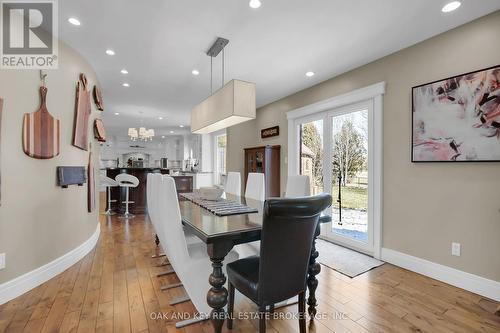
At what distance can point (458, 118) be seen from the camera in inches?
92.6

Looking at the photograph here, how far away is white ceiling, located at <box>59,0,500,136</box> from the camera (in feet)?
6.89

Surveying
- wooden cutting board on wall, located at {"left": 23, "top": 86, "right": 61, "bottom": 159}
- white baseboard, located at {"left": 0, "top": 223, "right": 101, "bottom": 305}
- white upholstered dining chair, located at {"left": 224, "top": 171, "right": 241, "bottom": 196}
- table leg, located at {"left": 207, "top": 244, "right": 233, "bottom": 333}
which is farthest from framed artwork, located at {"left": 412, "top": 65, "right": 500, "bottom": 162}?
white baseboard, located at {"left": 0, "top": 223, "right": 101, "bottom": 305}

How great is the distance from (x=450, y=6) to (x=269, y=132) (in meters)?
3.39

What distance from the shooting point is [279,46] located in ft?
9.12

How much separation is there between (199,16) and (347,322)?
2.87 m

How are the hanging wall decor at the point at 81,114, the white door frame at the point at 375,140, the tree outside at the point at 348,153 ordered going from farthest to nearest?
the tree outside at the point at 348,153
the white door frame at the point at 375,140
the hanging wall decor at the point at 81,114

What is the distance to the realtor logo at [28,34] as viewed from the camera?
2107mm

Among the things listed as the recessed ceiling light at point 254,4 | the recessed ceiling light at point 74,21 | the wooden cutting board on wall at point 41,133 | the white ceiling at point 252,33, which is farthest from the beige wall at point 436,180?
the wooden cutting board on wall at point 41,133

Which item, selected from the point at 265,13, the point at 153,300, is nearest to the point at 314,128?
the point at 265,13

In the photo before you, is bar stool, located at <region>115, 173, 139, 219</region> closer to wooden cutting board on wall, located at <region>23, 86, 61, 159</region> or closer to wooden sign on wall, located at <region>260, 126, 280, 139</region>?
wooden cutting board on wall, located at <region>23, 86, 61, 159</region>

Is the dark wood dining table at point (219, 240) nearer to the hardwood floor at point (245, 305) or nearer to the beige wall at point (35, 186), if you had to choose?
the hardwood floor at point (245, 305)

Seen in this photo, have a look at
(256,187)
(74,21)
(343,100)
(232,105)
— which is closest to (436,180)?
(343,100)

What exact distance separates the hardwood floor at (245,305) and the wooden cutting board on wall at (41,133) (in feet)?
4.29

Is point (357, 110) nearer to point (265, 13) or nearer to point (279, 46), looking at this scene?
point (279, 46)
